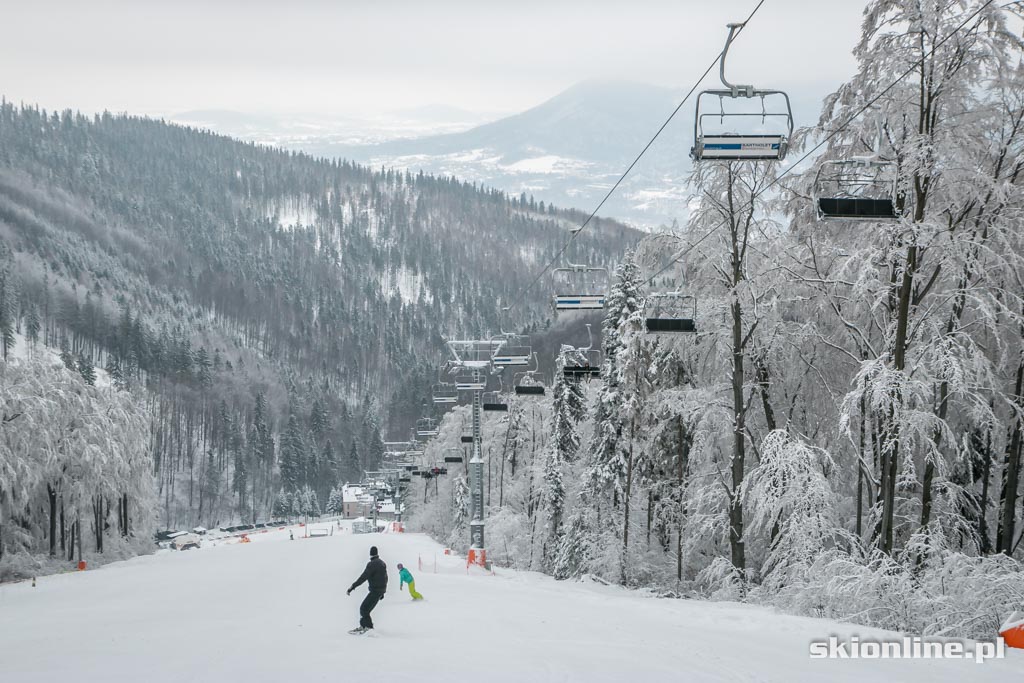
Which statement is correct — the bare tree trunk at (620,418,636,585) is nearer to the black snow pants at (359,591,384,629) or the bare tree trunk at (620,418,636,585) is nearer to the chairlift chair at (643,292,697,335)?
the chairlift chair at (643,292,697,335)

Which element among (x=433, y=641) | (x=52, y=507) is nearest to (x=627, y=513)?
(x=433, y=641)

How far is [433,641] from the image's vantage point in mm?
13492

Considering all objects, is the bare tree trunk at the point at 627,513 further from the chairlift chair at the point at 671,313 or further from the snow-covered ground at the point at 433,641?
the snow-covered ground at the point at 433,641

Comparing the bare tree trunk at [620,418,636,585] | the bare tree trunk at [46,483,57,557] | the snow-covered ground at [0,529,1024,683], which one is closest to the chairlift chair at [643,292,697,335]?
the snow-covered ground at [0,529,1024,683]

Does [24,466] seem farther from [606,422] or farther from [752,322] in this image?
[752,322]

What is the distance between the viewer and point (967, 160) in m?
16.8

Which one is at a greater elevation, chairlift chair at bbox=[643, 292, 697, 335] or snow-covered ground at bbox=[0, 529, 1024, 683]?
chairlift chair at bbox=[643, 292, 697, 335]

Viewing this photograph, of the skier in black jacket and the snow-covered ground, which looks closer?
the snow-covered ground

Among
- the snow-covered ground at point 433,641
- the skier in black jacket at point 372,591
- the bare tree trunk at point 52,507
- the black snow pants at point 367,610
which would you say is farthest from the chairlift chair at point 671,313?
the bare tree trunk at point 52,507

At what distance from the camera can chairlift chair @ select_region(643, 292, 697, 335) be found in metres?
18.7

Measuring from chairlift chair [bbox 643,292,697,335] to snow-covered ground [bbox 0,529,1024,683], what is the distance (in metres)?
5.94

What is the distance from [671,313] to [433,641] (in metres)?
11.1

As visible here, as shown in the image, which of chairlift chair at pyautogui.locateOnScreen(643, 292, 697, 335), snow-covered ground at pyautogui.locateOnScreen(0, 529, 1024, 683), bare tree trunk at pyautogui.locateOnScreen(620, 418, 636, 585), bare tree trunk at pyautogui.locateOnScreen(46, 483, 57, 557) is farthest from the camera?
bare tree trunk at pyautogui.locateOnScreen(46, 483, 57, 557)

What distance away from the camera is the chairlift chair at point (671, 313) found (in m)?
18.7
